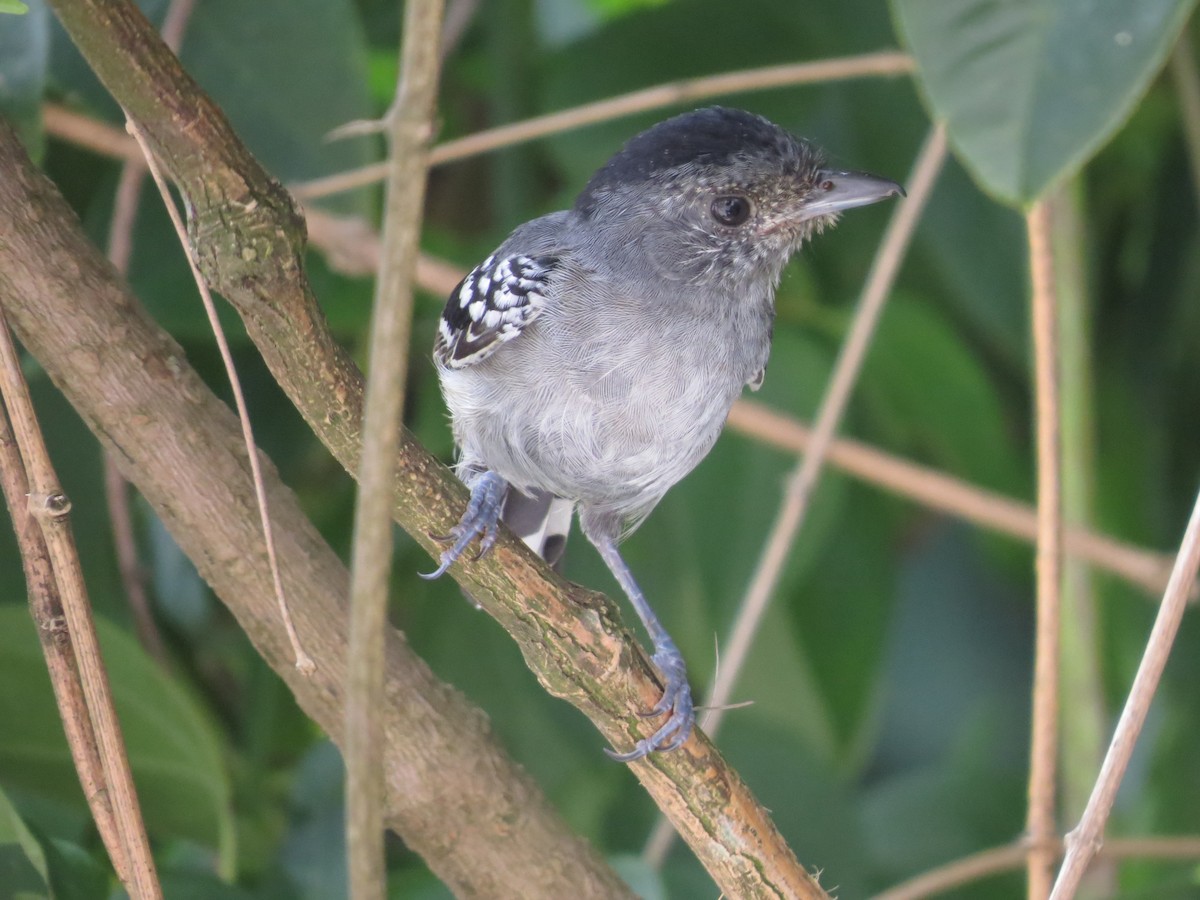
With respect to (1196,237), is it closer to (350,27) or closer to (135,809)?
(350,27)

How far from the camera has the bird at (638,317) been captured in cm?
223

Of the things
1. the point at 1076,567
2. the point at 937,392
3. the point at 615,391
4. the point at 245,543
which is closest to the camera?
the point at 245,543

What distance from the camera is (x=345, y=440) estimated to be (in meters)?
1.46

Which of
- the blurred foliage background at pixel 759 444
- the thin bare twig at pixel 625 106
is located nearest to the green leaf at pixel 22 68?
the blurred foliage background at pixel 759 444

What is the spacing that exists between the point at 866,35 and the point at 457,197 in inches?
47.5

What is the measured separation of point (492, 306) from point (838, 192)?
2.20 feet

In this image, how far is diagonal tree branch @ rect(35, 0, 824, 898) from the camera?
3.90 feet

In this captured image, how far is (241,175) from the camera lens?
122 cm

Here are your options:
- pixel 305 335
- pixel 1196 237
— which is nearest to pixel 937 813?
pixel 1196 237

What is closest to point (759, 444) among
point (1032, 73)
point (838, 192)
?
point (838, 192)

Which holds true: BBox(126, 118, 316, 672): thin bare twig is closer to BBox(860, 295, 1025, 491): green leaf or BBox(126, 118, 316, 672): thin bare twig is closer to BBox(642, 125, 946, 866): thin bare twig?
BBox(642, 125, 946, 866): thin bare twig

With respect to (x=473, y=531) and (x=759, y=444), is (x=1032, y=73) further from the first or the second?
(x=759, y=444)

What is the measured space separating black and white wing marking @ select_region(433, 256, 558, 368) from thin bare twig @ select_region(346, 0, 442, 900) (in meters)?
1.18

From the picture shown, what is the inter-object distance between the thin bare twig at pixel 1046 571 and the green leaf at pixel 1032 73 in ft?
0.96
